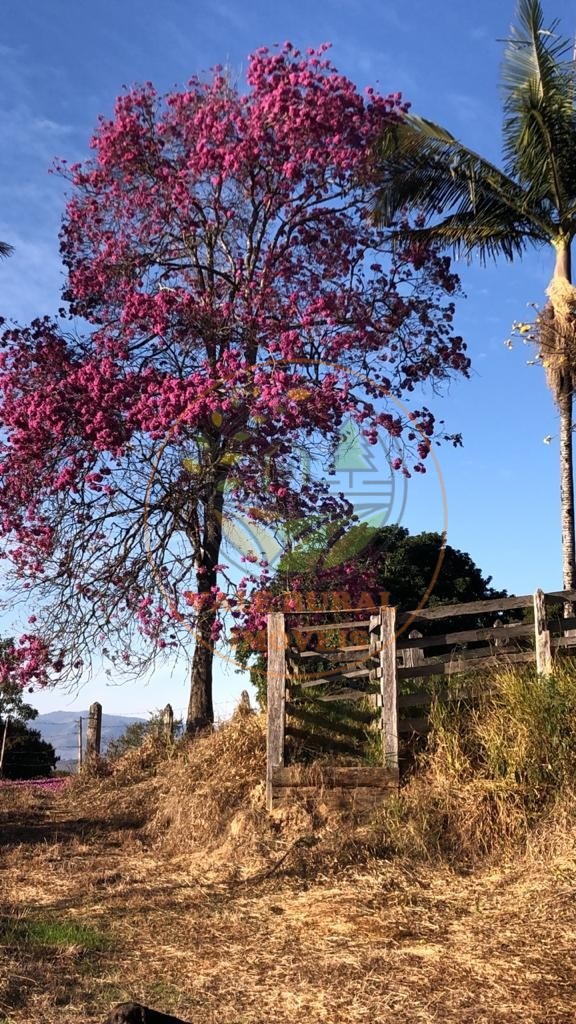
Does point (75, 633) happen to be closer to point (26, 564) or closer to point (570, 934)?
point (26, 564)

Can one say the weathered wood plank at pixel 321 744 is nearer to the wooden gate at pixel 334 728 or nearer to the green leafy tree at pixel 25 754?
the wooden gate at pixel 334 728

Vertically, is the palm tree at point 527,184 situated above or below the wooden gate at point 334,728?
above

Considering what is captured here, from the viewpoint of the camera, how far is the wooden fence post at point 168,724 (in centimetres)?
1599

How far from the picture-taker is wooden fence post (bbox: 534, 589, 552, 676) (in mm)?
10852

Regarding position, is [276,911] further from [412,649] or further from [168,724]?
[168,724]

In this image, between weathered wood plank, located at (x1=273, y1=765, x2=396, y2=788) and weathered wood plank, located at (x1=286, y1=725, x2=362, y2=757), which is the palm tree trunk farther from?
weathered wood plank, located at (x1=273, y1=765, x2=396, y2=788)

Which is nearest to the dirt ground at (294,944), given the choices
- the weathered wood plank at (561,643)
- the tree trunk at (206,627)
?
the weathered wood plank at (561,643)

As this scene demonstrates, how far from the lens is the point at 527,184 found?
1769cm

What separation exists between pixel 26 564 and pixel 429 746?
843cm

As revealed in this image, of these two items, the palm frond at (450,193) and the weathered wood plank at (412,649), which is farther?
the palm frond at (450,193)

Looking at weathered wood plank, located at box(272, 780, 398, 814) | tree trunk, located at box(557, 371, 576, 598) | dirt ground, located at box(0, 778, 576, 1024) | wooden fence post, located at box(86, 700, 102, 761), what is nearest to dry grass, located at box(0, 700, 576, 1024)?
dirt ground, located at box(0, 778, 576, 1024)

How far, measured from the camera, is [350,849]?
9516mm

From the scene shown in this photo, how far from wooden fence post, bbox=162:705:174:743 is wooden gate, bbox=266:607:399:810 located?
453 centimetres

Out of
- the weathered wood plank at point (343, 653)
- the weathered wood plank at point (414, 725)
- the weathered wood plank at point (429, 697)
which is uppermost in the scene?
the weathered wood plank at point (343, 653)
